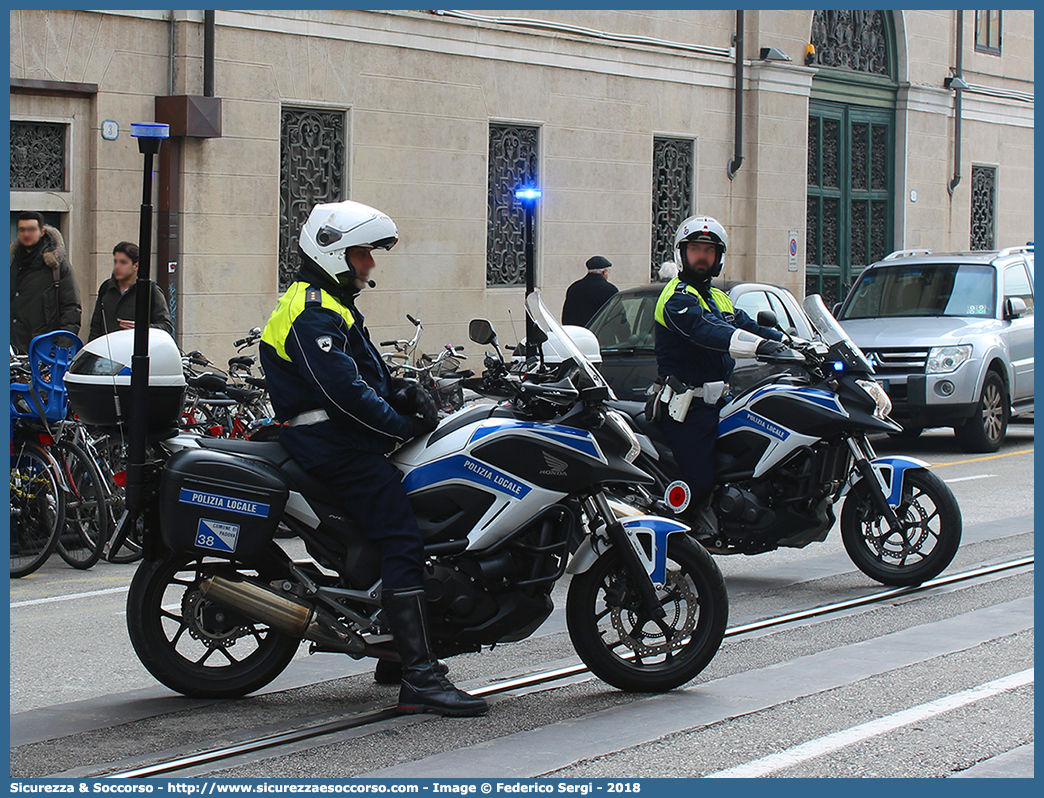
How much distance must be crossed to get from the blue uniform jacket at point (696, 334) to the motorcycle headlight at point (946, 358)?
6.89m

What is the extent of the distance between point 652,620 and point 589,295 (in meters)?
10.1

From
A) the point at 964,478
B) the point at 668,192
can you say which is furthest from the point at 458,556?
the point at 668,192

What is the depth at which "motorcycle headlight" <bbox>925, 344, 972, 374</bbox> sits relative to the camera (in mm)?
15000

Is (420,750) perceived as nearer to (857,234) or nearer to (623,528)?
(623,528)

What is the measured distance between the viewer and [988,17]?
29781mm

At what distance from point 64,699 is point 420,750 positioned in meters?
1.71

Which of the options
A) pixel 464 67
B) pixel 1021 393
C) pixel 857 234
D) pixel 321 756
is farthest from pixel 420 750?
pixel 857 234

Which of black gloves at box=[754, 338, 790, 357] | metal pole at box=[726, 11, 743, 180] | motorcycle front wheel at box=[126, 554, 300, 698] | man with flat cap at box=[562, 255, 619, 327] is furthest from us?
metal pole at box=[726, 11, 743, 180]

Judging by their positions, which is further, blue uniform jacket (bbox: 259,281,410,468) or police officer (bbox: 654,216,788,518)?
police officer (bbox: 654,216,788,518)

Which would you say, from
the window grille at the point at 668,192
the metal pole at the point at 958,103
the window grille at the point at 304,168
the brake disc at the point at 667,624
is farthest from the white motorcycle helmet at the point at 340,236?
the metal pole at the point at 958,103

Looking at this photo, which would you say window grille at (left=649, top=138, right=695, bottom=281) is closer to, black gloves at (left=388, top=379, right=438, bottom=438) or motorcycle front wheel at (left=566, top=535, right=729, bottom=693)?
motorcycle front wheel at (left=566, top=535, right=729, bottom=693)

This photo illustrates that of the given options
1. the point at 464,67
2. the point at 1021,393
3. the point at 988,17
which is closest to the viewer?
the point at 1021,393

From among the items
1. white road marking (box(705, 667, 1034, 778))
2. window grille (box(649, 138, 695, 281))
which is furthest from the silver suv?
white road marking (box(705, 667, 1034, 778))

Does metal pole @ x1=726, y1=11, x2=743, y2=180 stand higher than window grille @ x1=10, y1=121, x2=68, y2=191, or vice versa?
metal pole @ x1=726, y1=11, x2=743, y2=180
